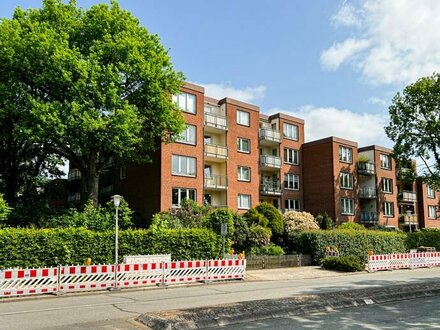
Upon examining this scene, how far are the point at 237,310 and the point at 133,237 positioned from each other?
14437 mm

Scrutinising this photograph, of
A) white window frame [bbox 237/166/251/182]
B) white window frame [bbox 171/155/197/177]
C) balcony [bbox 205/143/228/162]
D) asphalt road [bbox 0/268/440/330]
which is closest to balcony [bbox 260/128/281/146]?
white window frame [bbox 237/166/251/182]

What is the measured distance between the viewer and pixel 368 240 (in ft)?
115

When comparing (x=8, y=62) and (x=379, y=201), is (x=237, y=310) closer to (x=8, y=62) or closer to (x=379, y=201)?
(x=8, y=62)

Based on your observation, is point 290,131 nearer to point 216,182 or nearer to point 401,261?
point 216,182

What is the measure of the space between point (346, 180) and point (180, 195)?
22359mm

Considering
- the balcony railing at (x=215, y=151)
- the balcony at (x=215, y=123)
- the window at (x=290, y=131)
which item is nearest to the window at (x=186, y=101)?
the balcony at (x=215, y=123)

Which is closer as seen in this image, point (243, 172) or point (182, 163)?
point (182, 163)

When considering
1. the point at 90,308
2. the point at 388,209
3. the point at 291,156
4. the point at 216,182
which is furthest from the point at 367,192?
the point at 90,308

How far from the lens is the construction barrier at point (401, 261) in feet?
98.4

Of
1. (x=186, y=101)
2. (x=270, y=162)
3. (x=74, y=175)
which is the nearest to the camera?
(x=186, y=101)

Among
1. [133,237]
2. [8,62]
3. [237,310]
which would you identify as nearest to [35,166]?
[8,62]

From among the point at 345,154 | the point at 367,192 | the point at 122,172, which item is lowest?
the point at 367,192

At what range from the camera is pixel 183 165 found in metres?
34.4

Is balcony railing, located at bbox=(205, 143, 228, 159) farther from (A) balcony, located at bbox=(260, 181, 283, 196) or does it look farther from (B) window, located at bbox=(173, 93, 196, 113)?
(A) balcony, located at bbox=(260, 181, 283, 196)
